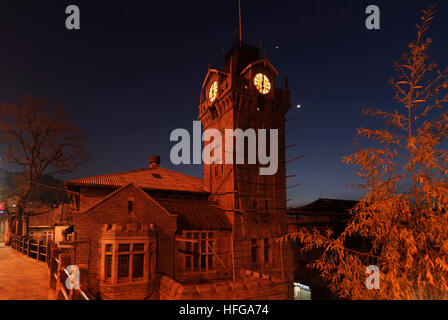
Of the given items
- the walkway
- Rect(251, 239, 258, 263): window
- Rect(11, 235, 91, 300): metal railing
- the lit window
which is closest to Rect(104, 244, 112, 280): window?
Rect(11, 235, 91, 300): metal railing

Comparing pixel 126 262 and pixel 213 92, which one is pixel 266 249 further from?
pixel 213 92

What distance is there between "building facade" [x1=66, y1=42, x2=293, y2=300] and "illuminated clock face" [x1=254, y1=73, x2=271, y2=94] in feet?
0.44

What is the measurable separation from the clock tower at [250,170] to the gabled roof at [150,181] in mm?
2204

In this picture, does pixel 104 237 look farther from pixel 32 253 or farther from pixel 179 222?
pixel 32 253

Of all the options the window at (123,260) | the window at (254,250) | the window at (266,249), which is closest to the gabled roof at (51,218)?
the window at (123,260)

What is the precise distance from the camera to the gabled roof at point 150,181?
2138cm

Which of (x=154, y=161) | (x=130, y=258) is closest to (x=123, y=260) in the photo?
(x=130, y=258)

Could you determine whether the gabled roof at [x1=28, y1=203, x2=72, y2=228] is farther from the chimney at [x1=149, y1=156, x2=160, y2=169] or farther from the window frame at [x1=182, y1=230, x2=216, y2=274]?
the window frame at [x1=182, y1=230, x2=216, y2=274]

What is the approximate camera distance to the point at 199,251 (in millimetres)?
21859

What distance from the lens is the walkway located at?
12219 mm

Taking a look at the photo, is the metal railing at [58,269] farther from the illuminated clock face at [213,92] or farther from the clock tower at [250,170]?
the illuminated clock face at [213,92]

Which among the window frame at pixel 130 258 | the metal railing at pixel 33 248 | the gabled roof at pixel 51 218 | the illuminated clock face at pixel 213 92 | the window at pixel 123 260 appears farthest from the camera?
the gabled roof at pixel 51 218

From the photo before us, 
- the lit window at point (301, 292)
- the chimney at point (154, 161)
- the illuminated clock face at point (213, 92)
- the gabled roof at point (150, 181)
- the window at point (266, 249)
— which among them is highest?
the illuminated clock face at point (213, 92)
